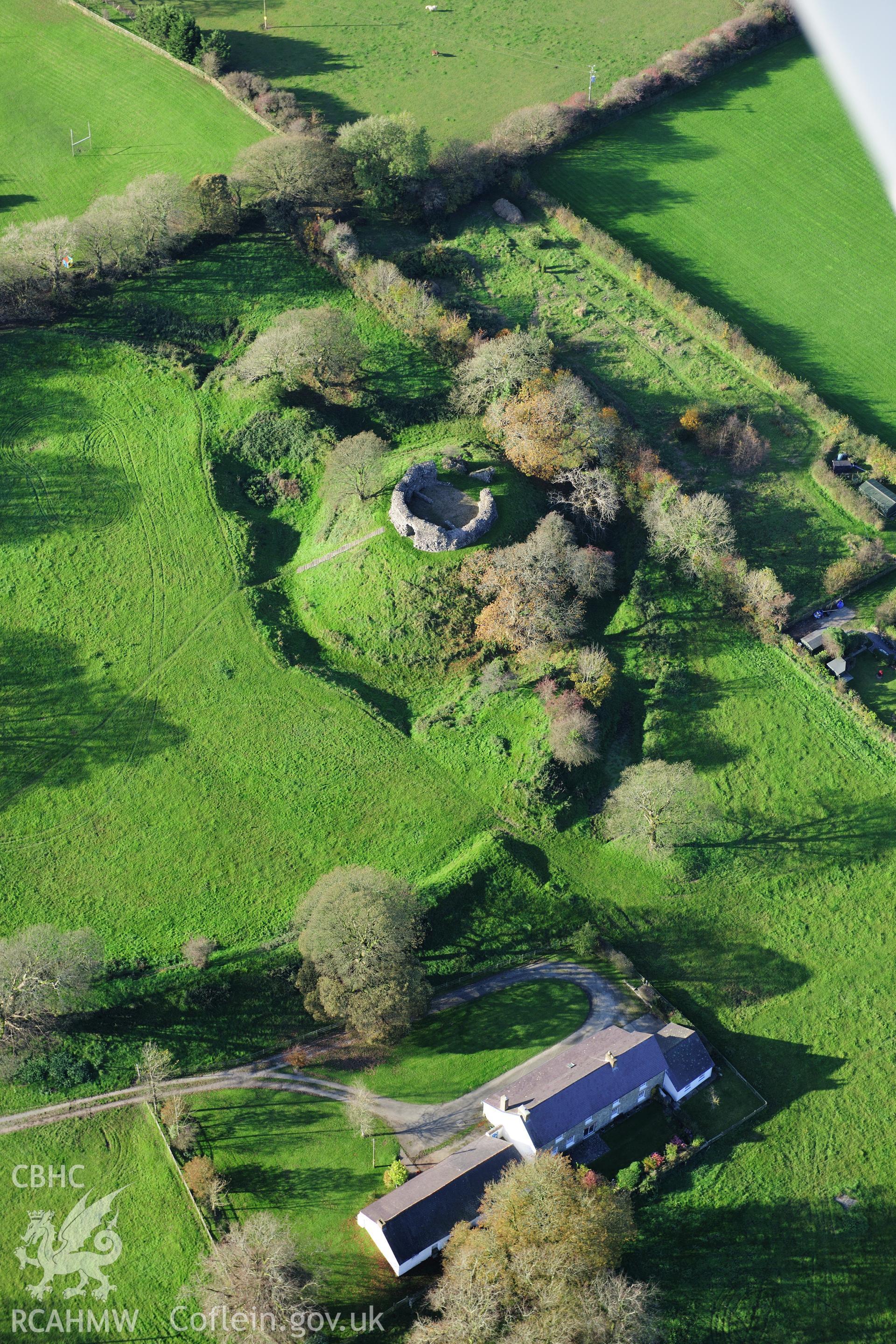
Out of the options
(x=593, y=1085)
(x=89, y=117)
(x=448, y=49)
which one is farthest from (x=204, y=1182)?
(x=448, y=49)

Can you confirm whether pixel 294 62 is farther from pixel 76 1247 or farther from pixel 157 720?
pixel 76 1247

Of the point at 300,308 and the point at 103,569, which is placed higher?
the point at 300,308

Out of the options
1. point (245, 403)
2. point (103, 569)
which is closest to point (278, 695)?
point (103, 569)

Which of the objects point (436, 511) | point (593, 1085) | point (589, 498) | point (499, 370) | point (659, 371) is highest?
point (659, 371)

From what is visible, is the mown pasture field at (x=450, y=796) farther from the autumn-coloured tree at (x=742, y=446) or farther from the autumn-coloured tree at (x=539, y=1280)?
the autumn-coloured tree at (x=539, y=1280)

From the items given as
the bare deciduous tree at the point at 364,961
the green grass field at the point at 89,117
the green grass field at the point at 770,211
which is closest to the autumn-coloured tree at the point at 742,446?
the green grass field at the point at 770,211

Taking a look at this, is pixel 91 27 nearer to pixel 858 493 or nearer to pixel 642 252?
pixel 642 252
